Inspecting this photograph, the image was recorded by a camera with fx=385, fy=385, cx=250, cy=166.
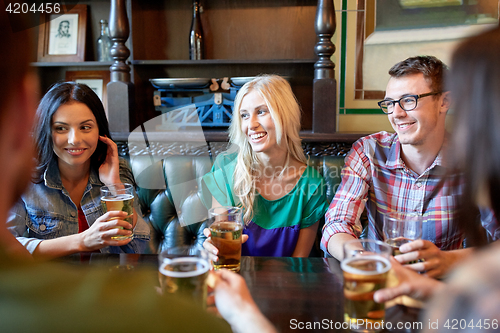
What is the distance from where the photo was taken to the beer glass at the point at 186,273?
72 centimetres

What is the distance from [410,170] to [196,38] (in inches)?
61.1

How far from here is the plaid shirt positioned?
1448 mm

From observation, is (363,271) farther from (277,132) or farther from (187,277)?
(277,132)

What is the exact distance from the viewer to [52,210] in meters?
1.50

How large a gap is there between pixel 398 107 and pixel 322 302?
2.99 ft

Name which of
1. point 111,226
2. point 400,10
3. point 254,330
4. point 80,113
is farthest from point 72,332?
point 400,10

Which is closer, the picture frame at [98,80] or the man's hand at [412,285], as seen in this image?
the man's hand at [412,285]

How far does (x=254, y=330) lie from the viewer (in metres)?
0.60

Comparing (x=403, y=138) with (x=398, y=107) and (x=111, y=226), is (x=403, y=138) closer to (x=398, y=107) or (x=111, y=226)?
(x=398, y=107)

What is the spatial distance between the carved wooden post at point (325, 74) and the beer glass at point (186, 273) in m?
1.40

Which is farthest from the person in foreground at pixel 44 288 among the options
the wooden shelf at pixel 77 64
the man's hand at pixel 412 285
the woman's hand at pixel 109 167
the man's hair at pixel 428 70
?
the wooden shelf at pixel 77 64

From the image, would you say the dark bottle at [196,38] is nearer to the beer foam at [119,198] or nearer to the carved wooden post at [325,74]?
the carved wooden post at [325,74]

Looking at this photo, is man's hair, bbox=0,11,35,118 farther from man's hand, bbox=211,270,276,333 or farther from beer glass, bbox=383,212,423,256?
beer glass, bbox=383,212,423,256

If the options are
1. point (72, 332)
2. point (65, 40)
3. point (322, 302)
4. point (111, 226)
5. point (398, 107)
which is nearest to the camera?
point (72, 332)
